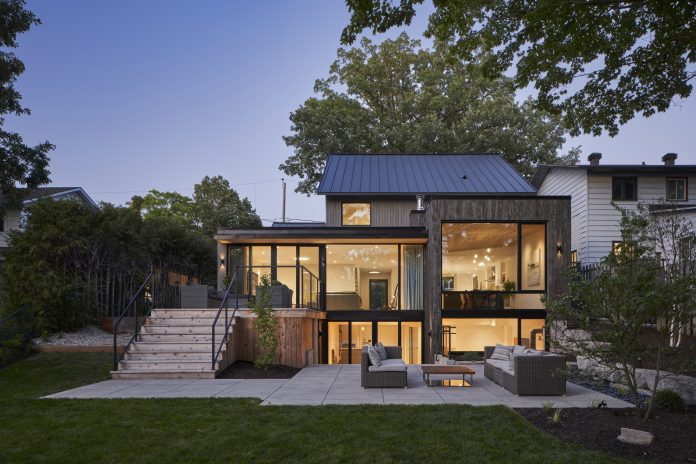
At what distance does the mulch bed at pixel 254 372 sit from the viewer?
35.6 feet

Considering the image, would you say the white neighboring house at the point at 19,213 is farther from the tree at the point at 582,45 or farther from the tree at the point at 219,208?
the tree at the point at 582,45

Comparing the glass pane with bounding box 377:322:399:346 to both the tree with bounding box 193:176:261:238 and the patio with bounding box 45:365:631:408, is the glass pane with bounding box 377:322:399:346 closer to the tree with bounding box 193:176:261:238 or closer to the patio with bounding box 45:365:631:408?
the patio with bounding box 45:365:631:408

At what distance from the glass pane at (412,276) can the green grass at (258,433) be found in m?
8.41

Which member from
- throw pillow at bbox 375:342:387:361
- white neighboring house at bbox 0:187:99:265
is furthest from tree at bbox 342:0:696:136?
white neighboring house at bbox 0:187:99:265

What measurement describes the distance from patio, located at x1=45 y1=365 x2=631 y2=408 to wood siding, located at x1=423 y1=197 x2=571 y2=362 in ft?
14.2

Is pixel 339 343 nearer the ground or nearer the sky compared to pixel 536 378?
nearer the ground

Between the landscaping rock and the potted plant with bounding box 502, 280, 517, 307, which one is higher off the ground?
the potted plant with bounding box 502, 280, 517, 307

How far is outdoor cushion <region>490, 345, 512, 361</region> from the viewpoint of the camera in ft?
34.4

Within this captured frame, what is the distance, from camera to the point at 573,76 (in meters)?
9.23

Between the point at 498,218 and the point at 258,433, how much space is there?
10786mm

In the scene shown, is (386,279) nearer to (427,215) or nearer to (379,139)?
(427,215)

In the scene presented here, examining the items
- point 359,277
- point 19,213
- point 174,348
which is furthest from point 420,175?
point 19,213

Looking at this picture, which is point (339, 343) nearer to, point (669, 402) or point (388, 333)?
point (388, 333)

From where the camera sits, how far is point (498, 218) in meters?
14.7
